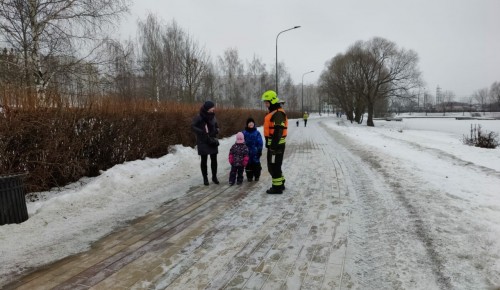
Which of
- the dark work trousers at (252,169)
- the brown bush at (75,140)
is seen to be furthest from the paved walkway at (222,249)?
the brown bush at (75,140)

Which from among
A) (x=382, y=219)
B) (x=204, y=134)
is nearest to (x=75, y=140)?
(x=204, y=134)

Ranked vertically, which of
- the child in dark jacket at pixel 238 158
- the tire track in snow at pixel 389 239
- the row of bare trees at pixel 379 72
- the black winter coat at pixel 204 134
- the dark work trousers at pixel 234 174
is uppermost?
the row of bare trees at pixel 379 72

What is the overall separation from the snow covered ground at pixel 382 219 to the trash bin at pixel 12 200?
142 millimetres

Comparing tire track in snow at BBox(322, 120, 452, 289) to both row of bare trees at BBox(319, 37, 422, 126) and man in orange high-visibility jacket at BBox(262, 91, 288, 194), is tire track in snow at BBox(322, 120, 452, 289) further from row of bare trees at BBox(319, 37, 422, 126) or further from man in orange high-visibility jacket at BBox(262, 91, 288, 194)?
row of bare trees at BBox(319, 37, 422, 126)

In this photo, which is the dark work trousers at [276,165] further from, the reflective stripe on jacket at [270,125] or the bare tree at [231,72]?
the bare tree at [231,72]

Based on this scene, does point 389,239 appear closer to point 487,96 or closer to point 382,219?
point 382,219

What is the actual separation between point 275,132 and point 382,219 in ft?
8.51

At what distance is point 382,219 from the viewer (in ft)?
16.8

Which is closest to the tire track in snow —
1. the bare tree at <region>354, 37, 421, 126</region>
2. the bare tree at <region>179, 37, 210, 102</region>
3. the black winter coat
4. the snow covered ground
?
the snow covered ground

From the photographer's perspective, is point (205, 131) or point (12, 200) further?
point (205, 131)

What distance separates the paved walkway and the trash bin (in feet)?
4.87

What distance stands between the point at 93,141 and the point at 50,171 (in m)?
1.35

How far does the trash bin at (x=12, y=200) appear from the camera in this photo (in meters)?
4.72

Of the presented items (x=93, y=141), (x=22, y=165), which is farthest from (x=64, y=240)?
(x=93, y=141)
